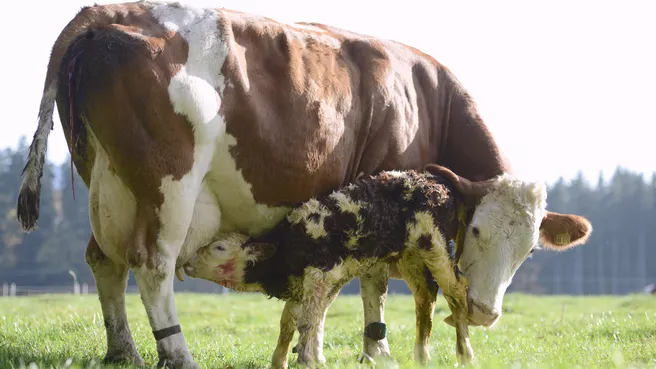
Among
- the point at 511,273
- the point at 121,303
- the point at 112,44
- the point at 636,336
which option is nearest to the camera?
the point at 112,44

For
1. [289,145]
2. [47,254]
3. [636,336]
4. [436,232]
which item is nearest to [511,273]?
[436,232]

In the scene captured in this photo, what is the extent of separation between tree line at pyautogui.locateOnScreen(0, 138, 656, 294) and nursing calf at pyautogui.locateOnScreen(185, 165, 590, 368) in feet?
209

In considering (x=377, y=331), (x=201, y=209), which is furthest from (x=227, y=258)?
(x=377, y=331)

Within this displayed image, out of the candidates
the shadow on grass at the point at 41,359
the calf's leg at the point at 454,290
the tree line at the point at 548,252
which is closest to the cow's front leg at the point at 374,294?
the calf's leg at the point at 454,290

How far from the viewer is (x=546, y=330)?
11.3 metres

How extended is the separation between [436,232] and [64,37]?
3.73 meters

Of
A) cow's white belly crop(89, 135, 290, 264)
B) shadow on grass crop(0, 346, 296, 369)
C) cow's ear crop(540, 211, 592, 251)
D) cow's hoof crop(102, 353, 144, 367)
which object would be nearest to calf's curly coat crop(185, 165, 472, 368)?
cow's white belly crop(89, 135, 290, 264)

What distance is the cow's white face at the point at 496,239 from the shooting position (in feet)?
26.4

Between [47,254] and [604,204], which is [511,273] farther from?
[604,204]

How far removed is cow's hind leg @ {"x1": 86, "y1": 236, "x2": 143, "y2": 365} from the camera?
24.9 ft

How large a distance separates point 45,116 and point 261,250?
85.7 inches

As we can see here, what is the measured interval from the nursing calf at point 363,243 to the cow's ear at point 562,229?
2.20 ft

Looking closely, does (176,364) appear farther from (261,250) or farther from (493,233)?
(493,233)

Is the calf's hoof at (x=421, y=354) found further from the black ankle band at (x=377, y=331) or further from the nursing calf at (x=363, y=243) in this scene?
the black ankle band at (x=377, y=331)
